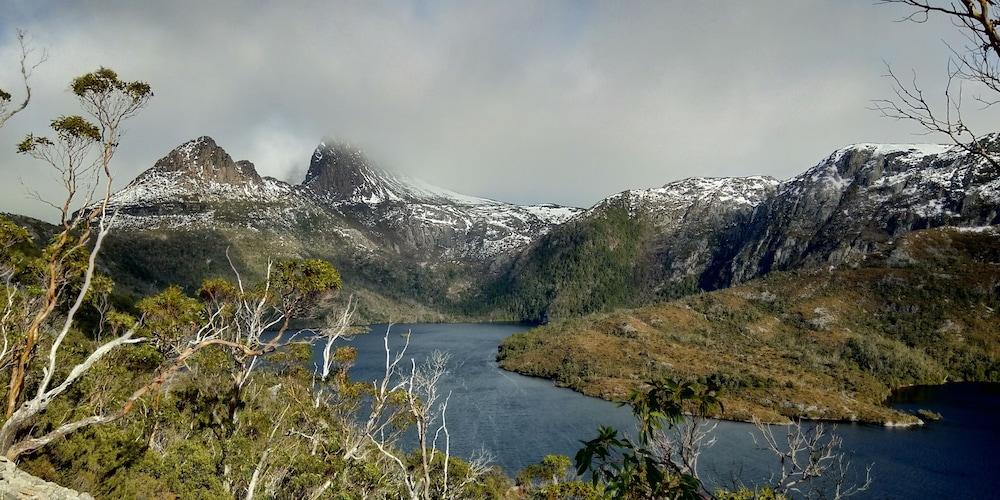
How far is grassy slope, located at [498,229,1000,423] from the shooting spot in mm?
118594

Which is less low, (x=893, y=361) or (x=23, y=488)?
(x=23, y=488)

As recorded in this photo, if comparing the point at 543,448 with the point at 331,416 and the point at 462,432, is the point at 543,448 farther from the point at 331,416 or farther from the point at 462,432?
the point at 331,416

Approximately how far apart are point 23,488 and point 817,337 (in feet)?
562

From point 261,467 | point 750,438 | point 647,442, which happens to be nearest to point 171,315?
point 261,467

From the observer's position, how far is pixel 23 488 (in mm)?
9125

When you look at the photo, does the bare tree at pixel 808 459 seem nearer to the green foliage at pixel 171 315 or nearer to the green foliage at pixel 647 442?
the green foliage at pixel 647 442

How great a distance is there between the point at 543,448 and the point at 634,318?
107 m

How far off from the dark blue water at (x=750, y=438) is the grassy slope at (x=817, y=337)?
345 inches

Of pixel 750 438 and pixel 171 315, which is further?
pixel 750 438

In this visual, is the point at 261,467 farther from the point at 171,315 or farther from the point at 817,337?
the point at 817,337

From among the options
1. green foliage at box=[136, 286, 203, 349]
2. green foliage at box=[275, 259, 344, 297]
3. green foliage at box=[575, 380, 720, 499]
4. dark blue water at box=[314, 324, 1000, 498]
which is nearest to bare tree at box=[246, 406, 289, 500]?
green foliage at box=[275, 259, 344, 297]

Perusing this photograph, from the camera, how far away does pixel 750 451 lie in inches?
3000

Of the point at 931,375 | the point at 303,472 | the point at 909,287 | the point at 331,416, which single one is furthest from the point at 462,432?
the point at 909,287

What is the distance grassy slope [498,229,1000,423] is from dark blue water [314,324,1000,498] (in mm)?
8769
